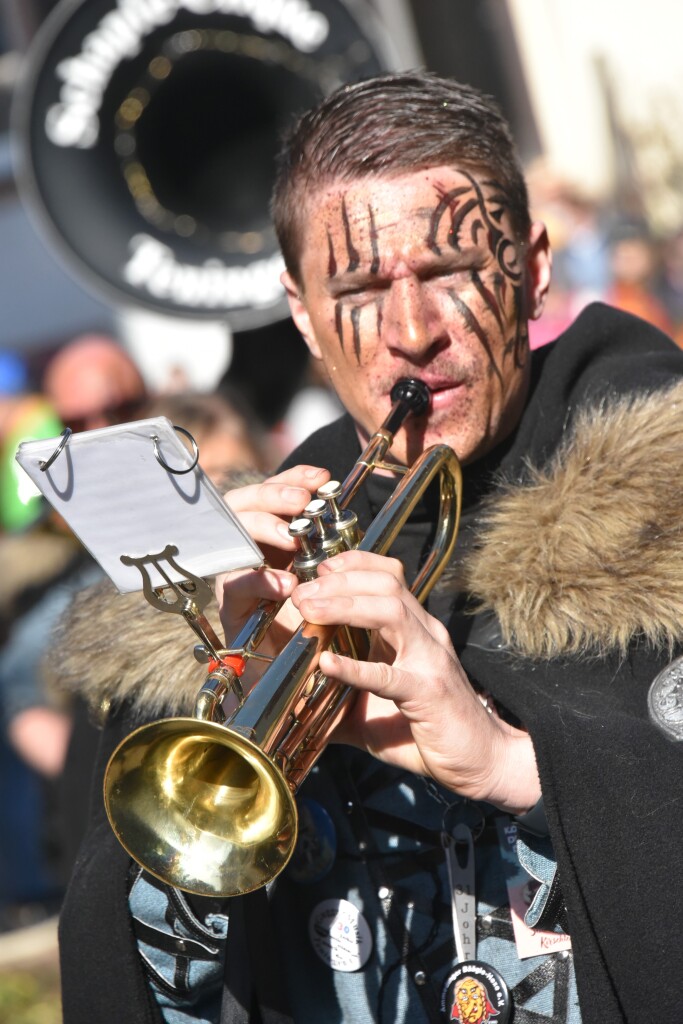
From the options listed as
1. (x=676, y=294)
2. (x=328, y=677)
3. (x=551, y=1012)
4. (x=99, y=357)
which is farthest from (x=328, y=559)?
(x=676, y=294)

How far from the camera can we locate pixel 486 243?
2230 millimetres

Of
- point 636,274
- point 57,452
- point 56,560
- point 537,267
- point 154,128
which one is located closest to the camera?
point 57,452

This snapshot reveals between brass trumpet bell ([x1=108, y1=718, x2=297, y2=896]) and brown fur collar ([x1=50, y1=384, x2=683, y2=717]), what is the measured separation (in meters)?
0.38

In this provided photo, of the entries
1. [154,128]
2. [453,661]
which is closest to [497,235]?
[453,661]

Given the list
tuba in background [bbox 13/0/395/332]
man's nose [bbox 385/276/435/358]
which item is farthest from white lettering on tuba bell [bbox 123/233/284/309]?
man's nose [bbox 385/276/435/358]

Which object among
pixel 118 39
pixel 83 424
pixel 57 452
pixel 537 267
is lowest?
pixel 83 424

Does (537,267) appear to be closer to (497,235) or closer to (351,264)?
(497,235)

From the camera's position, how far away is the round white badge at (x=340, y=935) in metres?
2.06

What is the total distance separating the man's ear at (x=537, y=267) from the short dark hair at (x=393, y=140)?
38mm

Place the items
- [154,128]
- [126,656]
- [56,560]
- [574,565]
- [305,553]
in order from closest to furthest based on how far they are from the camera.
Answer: [305,553] < [574,565] < [126,656] < [56,560] < [154,128]

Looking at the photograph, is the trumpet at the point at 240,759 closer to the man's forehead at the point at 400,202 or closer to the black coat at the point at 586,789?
the black coat at the point at 586,789

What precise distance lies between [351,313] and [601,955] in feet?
3.76

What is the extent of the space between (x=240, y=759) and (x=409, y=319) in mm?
802

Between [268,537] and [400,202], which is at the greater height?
[400,202]
